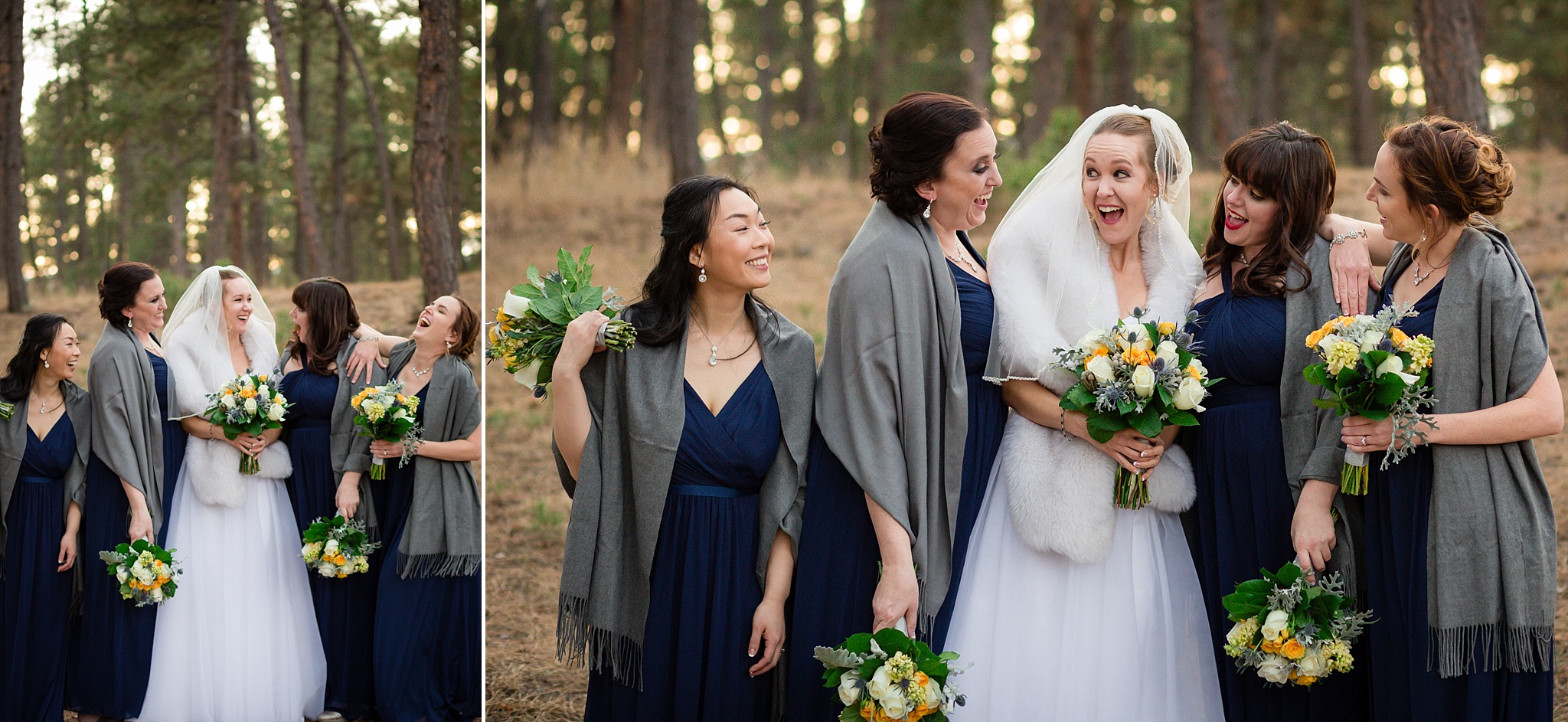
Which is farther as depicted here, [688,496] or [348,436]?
[348,436]

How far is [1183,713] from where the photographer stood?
3514 millimetres

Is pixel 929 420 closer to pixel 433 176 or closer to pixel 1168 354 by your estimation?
pixel 1168 354

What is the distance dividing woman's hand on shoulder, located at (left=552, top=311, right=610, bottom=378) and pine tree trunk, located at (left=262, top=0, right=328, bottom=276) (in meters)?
2.08

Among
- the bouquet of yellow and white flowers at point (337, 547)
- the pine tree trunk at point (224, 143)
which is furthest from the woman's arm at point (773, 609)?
the pine tree trunk at point (224, 143)

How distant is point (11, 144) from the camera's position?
489 centimetres

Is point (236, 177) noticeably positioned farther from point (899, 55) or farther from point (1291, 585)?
point (899, 55)

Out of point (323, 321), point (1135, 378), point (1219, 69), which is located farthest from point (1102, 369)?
point (1219, 69)

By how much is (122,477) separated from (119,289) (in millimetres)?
833

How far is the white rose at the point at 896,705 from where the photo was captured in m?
2.97

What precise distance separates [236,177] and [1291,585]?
4490 millimetres

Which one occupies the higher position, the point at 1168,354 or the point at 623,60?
the point at 623,60

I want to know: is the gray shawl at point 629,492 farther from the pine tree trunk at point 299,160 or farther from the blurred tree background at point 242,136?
the pine tree trunk at point 299,160

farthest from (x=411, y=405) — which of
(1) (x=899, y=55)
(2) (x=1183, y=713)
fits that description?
(1) (x=899, y=55)

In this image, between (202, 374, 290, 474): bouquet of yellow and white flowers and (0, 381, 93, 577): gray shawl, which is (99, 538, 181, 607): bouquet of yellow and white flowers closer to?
(0, 381, 93, 577): gray shawl
